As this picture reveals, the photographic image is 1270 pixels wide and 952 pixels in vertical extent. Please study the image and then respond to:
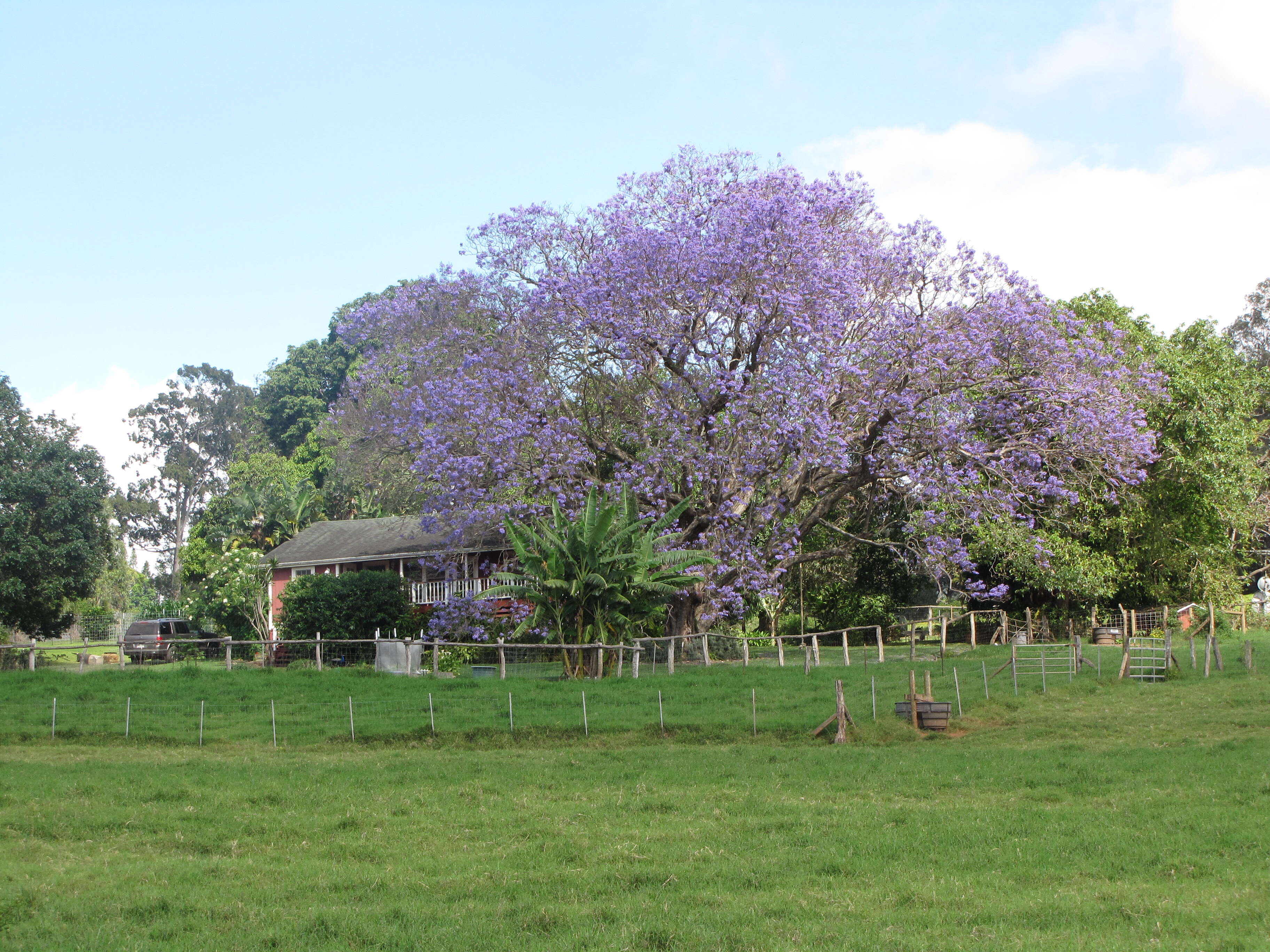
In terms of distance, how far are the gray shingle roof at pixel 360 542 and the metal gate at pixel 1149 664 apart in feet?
63.1

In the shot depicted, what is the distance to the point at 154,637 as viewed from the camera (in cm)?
4475

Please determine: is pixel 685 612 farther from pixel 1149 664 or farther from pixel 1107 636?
pixel 1107 636

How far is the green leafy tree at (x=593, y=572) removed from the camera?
27109 mm

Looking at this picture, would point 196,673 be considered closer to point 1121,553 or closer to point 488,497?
point 488,497

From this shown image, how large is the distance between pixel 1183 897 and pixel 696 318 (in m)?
21.9

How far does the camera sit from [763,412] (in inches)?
1150

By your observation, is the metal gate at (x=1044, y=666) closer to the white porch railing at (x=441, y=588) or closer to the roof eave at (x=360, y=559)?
the roof eave at (x=360, y=559)

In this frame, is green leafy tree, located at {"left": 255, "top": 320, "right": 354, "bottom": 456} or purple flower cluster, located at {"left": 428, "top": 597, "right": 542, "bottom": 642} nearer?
purple flower cluster, located at {"left": 428, "top": 597, "right": 542, "bottom": 642}

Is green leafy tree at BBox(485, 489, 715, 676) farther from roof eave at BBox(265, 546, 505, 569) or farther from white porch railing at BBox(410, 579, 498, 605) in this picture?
white porch railing at BBox(410, 579, 498, 605)

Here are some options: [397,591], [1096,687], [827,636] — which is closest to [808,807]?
[1096,687]

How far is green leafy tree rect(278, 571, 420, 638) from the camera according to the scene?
1484 inches

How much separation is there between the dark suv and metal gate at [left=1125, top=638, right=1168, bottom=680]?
2917cm

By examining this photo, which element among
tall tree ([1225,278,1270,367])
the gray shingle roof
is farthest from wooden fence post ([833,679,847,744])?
tall tree ([1225,278,1270,367])

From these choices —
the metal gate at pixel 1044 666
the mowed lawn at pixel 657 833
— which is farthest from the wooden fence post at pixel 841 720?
the metal gate at pixel 1044 666
